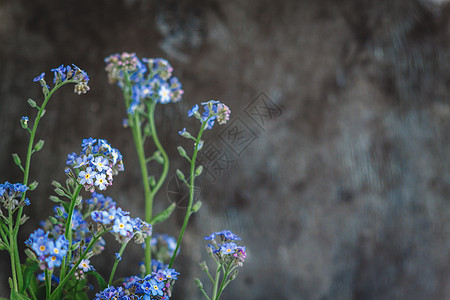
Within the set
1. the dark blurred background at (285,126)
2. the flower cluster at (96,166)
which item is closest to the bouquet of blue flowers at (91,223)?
the flower cluster at (96,166)

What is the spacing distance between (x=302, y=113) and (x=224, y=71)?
254mm

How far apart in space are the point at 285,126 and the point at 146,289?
0.85 m

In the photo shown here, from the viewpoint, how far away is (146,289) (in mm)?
406

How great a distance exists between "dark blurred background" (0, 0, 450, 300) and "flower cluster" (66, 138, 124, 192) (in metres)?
0.74

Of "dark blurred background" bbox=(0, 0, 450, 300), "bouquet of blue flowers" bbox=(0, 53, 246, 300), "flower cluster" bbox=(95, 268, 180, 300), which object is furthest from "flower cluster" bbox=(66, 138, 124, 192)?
"dark blurred background" bbox=(0, 0, 450, 300)

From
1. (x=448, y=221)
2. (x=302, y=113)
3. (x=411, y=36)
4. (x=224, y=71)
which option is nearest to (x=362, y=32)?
(x=411, y=36)

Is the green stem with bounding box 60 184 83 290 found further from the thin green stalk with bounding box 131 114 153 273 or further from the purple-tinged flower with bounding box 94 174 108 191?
the thin green stalk with bounding box 131 114 153 273

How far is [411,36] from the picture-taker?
3.85 feet

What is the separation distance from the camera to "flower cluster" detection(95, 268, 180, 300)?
407 mm

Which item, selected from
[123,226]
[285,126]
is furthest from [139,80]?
[285,126]

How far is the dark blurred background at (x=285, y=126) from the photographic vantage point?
115cm

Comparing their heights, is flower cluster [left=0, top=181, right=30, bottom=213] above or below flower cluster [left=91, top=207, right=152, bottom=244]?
above

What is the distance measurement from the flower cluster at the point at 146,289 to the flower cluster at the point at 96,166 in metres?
0.11

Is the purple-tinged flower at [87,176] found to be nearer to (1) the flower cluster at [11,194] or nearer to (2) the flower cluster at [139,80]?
(1) the flower cluster at [11,194]
